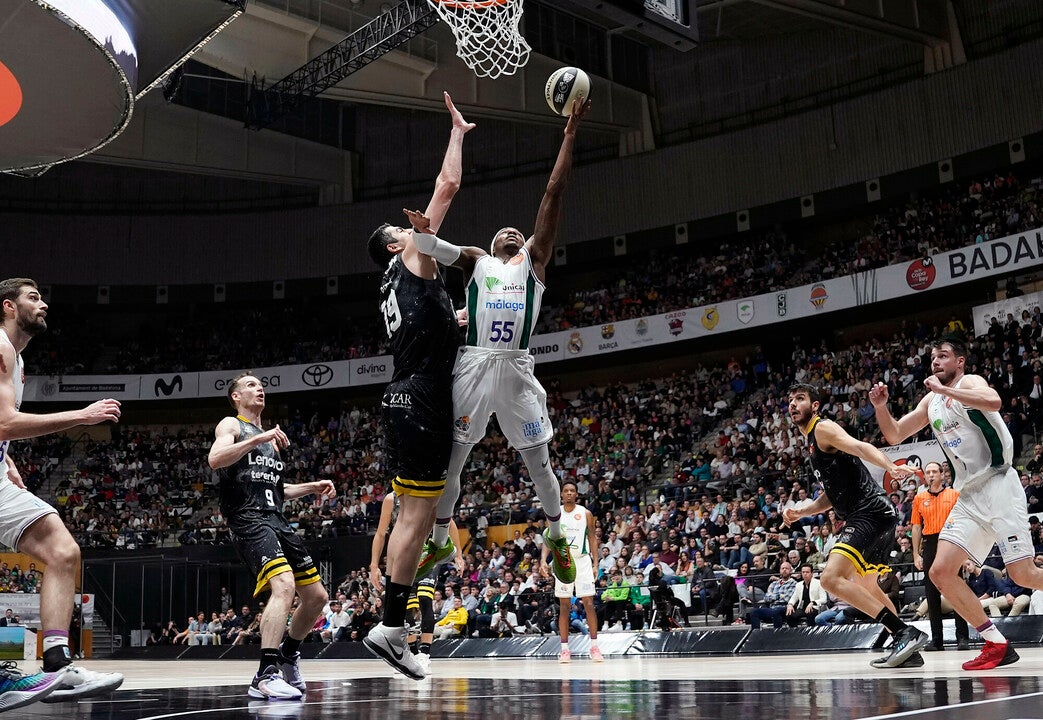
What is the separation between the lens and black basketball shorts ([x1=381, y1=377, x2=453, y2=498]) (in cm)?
588

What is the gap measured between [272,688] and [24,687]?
58.8 inches

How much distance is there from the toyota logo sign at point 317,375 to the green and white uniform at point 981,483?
2914cm

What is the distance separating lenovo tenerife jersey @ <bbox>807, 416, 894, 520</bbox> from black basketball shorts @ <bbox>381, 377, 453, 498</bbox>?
337 centimetres

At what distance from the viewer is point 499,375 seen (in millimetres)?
6449

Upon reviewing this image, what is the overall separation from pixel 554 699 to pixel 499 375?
2.14m

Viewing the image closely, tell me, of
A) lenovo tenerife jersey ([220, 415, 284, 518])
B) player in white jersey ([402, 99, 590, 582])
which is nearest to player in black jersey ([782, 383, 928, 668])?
player in white jersey ([402, 99, 590, 582])

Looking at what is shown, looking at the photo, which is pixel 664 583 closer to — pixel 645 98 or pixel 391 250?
pixel 391 250

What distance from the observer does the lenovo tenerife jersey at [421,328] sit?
239 inches

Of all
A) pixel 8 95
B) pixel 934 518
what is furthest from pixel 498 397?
pixel 8 95

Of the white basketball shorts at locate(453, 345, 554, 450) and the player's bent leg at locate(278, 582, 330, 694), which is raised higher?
the white basketball shorts at locate(453, 345, 554, 450)

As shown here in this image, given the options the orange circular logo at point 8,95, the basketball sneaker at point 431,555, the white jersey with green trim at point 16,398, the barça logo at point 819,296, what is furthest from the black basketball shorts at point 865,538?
the barça logo at point 819,296

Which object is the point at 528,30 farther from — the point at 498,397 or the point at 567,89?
the point at 498,397

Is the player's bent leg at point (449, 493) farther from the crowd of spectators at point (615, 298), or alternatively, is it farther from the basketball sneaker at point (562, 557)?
the crowd of spectators at point (615, 298)

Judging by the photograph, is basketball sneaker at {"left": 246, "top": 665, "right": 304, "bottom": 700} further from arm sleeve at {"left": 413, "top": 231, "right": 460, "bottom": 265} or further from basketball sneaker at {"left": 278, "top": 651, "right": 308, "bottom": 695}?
arm sleeve at {"left": 413, "top": 231, "right": 460, "bottom": 265}
